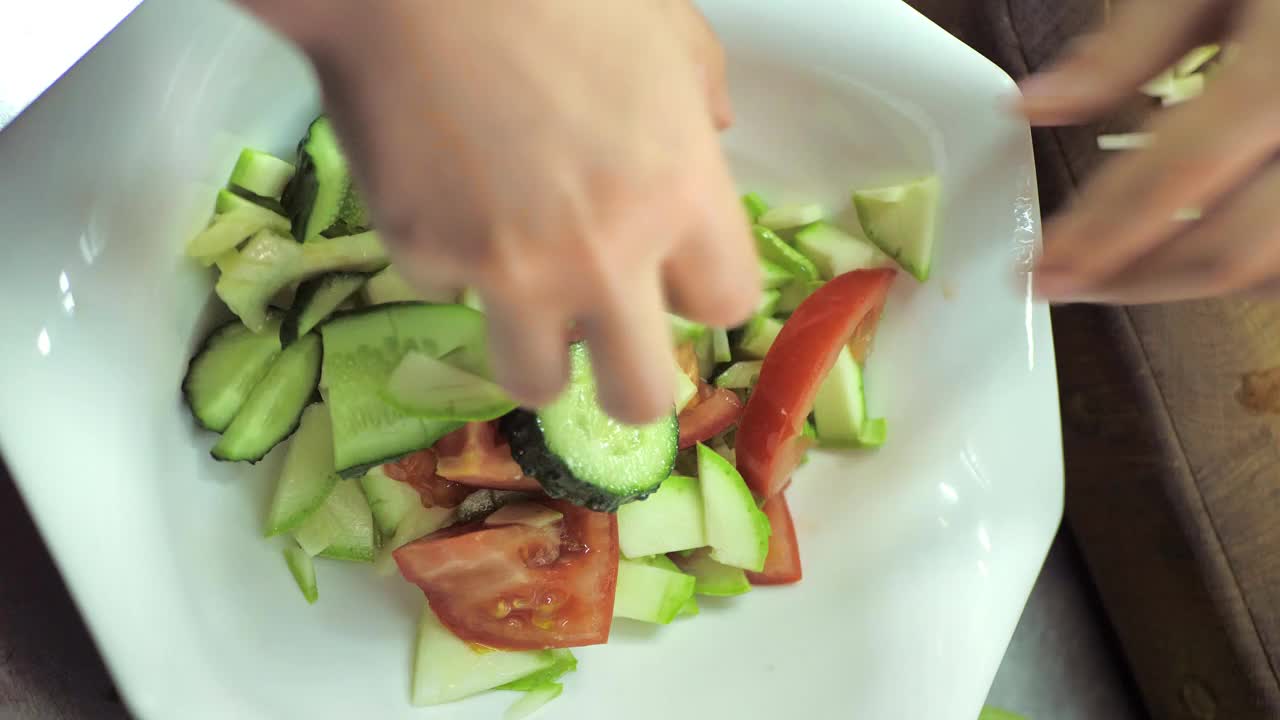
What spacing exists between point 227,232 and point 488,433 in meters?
0.27

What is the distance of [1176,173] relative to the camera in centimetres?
47

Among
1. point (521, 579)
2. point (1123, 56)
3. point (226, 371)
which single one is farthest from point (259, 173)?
point (1123, 56)

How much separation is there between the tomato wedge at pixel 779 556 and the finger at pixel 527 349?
549 mm

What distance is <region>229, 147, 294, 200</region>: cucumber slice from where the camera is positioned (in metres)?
0.73

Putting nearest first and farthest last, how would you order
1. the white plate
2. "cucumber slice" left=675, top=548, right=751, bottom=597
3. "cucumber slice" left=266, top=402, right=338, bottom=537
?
the white plate < "cucumber slice" left=266, top=402, right=338, bottom=537 < "cucumber slice" left=675, top=548, right=751, bottom=597

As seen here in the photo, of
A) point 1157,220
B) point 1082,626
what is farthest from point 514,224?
point 1082,626

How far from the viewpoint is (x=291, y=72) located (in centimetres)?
74

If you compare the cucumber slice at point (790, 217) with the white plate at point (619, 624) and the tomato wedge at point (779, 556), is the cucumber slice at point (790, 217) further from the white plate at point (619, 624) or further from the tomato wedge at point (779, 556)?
the tomato wedge at point (779, 556)

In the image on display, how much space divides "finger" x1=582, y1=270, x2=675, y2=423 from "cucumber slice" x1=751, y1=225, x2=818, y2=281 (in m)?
0.55

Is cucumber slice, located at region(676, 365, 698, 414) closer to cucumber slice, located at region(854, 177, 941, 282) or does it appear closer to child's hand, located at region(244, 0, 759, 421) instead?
cucumber slice, located at region(854, 177, 941, 282)

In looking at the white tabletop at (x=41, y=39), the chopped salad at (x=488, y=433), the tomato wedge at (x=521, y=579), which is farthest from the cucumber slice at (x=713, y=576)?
the white tabletop at (x=41, y=39)

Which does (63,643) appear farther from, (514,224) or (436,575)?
(514,224)

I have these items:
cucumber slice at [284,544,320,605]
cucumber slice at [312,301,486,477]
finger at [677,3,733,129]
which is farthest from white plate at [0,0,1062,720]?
finger at [677,3,733,129]

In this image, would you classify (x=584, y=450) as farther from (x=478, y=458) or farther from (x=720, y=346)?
(x=720, y=346)
